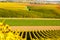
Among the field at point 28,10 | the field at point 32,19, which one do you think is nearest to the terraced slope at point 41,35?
the field at point 32,19

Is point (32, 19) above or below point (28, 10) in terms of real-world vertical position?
below

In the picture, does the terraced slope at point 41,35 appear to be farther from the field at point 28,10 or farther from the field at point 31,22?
the field at point 28,10

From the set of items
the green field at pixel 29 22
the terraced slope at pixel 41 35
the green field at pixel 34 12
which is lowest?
the terraced slope at pixel 41 35

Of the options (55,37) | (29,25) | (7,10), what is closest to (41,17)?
(29,25)

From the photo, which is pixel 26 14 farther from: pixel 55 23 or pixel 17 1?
pixel 55 23

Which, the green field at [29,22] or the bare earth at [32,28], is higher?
the green field at [29,22]

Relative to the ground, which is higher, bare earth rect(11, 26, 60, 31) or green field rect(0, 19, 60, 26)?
green field rect(0, 19, 60, 26)

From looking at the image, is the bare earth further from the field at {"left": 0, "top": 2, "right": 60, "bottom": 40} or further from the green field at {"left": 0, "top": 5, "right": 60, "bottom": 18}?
the green field at {"left": 0, "top": 5, "right": 60, "bottom": 18}

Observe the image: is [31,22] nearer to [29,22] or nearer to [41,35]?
[29,22]

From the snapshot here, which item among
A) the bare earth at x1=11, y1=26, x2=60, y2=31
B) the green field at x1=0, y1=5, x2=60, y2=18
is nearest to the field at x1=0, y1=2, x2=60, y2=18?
the green field at x1=0, y1=5, x2=60, y2=18

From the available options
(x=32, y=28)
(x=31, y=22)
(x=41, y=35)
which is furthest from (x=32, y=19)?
(x=41, y=35)
